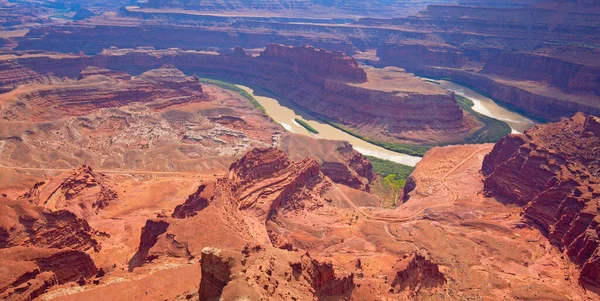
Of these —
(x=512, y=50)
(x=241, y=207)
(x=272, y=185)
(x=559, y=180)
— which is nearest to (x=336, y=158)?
(x=272, y=185)

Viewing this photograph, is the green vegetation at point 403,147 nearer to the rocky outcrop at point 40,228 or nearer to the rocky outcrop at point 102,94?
the rocky outcrop at point 102,94

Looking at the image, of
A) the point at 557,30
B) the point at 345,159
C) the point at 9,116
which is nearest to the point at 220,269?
the point at 345,159

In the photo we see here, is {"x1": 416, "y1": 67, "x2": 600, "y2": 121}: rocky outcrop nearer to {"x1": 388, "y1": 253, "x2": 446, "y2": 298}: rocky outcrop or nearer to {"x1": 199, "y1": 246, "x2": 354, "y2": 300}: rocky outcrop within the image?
{"x1": 388, "y1": 253, "x2": 446, "y2": 298}: rocky outcrop

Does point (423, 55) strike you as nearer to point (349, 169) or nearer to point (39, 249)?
point (349, 169)

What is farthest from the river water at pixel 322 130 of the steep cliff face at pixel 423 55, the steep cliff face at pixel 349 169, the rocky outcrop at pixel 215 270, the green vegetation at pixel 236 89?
the rocky outcrop at pixel 215 270

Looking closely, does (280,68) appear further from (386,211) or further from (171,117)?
(386,211)

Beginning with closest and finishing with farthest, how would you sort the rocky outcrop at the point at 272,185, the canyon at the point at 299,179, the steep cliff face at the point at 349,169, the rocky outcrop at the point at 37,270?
1. the rocky outcrop at the point at 37,270
2. the canyon at the point at 299,179
3. the rocky outcrop at the point at 272,185
4. the steep cliff face at the point at 349,169

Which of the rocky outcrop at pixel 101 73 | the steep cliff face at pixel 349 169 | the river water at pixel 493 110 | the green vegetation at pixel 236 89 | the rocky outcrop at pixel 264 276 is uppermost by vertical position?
the rocky outcrop at pixel 264 276
